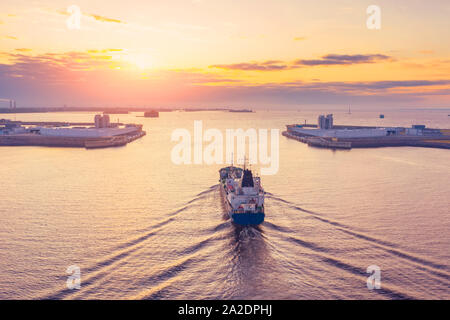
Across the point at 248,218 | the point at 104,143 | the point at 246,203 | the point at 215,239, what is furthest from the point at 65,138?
the point at 215,239

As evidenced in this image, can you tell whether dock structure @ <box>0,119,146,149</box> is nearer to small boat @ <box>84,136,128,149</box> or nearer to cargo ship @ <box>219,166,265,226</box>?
small boat @ <box>84,136,128,149</box>

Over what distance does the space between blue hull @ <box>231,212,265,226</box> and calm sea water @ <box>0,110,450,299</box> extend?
1168 mm

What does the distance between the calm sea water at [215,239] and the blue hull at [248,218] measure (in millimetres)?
1168

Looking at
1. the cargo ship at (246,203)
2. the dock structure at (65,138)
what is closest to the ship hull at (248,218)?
the cargo ship at (246,203)

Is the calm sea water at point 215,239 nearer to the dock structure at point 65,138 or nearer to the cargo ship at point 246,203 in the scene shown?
the cargo ship at point 246,203

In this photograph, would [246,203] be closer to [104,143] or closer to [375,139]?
[104,143]

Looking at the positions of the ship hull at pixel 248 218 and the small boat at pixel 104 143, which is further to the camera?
the small boat at pixel 104 143

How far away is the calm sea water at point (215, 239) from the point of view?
20.0 m

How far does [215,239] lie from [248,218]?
14.3 feet

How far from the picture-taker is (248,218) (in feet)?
99.0

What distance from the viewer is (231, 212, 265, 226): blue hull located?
30234mm

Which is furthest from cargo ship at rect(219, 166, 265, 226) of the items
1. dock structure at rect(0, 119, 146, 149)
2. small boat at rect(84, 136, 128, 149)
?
dock structure at rect(0, 119, 146, 149)
